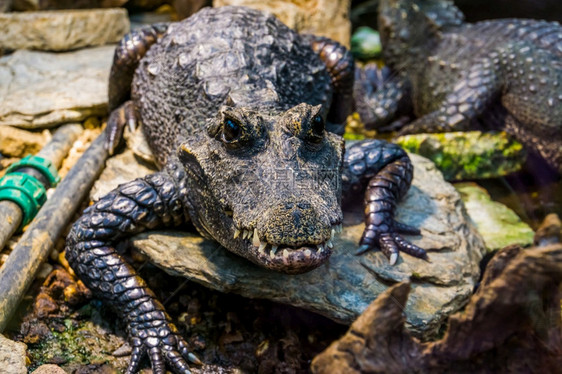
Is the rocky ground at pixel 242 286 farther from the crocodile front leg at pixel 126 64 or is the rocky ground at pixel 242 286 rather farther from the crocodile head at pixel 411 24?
the crocodile head at pixel 411 24

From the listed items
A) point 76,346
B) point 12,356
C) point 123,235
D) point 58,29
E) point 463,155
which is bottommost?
point 76,346

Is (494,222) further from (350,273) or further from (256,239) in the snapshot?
(256,239)

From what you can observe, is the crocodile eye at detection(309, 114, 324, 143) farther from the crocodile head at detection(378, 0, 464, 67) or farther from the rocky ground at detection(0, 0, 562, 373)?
the crocodile head at detection(378, 0, 464, 67)

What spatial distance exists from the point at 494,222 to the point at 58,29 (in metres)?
4.65

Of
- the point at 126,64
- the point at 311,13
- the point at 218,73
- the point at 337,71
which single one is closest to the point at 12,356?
the point at 218,73

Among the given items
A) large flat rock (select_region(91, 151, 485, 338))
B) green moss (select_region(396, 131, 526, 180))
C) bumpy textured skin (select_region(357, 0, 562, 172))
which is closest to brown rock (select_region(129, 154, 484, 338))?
large flat rock (select_region(91, 151, 485, 338))

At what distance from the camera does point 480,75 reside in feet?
17.8

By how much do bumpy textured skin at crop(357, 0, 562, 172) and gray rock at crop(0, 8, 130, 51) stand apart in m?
3.02

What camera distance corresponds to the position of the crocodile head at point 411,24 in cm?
634

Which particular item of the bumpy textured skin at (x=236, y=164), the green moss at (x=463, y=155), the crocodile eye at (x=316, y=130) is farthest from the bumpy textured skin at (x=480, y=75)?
the crocodile eye at (x=316, y=130)

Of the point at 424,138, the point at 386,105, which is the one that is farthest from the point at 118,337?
the point at 386,105

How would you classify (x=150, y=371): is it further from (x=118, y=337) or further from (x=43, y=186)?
(x=43, y=186)

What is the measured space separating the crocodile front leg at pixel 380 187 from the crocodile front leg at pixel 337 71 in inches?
41.5

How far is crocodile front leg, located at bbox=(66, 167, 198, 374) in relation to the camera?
3291 millimetres
